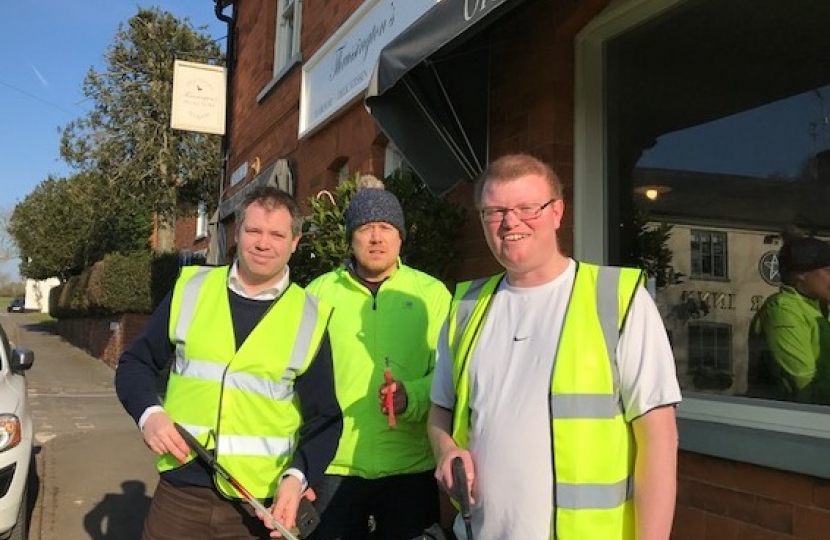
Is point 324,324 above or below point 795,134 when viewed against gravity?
below

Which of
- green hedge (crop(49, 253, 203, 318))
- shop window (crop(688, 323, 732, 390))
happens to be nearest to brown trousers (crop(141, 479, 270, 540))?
shop window (crop(688, 323, 732, 390))

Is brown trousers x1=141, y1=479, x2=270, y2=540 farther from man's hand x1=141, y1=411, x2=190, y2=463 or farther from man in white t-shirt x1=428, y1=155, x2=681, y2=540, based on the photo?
man in white t-shirt x1=428, y1=155, x2=681, y2=540

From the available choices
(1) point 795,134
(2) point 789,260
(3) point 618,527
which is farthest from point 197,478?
(1) point 795,134

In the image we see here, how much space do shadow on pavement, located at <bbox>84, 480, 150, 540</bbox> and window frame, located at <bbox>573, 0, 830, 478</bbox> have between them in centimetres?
377

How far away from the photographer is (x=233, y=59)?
37.7ft

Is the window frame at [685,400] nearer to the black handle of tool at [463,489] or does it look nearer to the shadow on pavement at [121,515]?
the black handle of tool at [463,489]

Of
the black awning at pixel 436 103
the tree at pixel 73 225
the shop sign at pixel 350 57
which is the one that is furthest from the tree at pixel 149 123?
the black awning at pixel 436 103

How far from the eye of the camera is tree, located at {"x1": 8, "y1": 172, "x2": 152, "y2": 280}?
21.4 meters

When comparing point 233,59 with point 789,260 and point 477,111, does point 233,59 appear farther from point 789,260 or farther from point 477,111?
point 789,260

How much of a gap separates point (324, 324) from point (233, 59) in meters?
9.90

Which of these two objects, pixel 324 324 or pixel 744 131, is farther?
pixel 744 131

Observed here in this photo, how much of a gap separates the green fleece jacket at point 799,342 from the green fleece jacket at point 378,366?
1.33m

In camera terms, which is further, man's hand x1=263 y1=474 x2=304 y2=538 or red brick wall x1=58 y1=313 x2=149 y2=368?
red brick wall x1=58 y1=313 x2=149 y2=368

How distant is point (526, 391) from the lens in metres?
1.70
